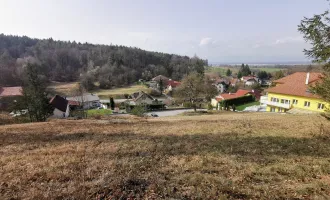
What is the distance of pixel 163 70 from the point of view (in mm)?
116750

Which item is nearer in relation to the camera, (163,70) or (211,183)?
(211,183)

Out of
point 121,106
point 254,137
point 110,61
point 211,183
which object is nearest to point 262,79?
point 110,61

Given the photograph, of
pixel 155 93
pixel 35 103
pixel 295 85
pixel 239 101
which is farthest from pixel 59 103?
pixel 239 101

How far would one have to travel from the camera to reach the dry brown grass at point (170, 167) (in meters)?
5.43

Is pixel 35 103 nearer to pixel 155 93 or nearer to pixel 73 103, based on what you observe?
pixel 73 103

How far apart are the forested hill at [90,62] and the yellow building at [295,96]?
70.9 m

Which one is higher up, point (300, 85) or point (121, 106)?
point (300, 85)

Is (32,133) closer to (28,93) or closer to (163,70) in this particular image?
(28,93)

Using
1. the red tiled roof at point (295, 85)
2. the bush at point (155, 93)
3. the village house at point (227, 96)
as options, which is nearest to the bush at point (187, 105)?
the village house at point (227, 96)

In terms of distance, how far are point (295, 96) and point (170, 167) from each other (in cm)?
3474

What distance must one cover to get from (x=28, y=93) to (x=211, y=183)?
26.0 meters

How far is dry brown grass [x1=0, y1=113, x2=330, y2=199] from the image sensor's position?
5.43 m

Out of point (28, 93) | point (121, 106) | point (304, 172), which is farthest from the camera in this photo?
point (121, 106)

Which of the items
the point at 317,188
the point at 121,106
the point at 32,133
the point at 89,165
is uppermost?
the point at 317,188
